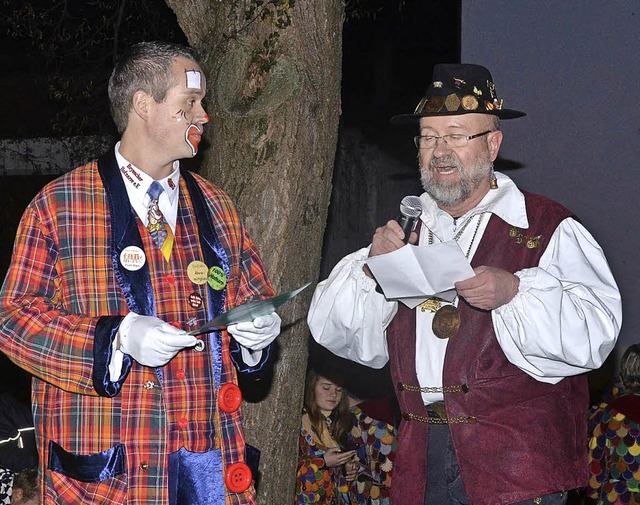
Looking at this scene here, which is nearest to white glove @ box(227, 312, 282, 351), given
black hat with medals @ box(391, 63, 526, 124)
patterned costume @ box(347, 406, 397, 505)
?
black hat with medals @ box(391, 63, 526, 124)

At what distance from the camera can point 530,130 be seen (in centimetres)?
665

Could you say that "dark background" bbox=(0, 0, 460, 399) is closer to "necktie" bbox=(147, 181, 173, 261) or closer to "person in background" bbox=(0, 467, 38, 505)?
"person in background" bbox=(0, 467, 38, 505)

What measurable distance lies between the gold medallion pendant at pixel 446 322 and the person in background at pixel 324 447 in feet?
7.59

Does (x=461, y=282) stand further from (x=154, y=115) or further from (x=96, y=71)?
(x=96, y=71)

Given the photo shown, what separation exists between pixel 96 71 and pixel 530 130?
4051 millimetres

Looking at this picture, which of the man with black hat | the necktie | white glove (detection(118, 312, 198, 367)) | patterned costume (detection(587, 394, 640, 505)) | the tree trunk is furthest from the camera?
patterned costume (detection(587, 394, 640, 505))

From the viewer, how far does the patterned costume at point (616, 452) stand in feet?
17.1

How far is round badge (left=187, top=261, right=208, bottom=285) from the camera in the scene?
3.02 m


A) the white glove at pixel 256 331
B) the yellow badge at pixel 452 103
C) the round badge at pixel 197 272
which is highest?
the yellow badge at pixel 452 103

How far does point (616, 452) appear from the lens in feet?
17.3

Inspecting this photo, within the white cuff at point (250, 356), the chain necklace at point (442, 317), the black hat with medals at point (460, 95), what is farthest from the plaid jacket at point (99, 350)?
the black hat with medals at point (460, 95)

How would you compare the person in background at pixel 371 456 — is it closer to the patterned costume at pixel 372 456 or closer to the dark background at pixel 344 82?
the patterned costume at pixel 372 456

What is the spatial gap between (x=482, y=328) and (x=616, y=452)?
2275 millimetres

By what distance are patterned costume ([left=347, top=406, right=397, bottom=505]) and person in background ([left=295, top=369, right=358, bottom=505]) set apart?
5cm
